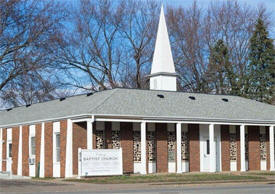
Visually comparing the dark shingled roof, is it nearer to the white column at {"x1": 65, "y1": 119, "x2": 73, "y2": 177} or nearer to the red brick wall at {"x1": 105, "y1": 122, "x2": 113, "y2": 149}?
the white column at {"x1": 65, "y1": 119, "x2": 73, "y2": 177}

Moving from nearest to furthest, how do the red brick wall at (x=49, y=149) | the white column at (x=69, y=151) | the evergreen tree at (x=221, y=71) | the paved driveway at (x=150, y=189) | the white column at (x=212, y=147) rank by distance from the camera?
the paved driveway at (x=150, y=189), the white column at (x=69, y=151), the red brick wall at (x=49, y=149), the white column at (x=212, y=147), the evergreen tree at (x=221, y=71)

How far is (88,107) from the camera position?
97.9 ft

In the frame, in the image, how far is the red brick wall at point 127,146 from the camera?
3083cm

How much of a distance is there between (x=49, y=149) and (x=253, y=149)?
13329mm

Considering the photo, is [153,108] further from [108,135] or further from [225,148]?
[225,148]

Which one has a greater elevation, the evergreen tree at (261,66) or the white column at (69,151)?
the evergreen tree at (261,66)

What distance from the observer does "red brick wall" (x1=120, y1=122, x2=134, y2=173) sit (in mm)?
30828

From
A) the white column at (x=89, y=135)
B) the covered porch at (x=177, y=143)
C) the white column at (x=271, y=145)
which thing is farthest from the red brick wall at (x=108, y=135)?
the white column at (x=271, y=145)

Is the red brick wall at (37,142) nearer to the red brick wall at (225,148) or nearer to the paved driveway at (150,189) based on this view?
the paved driveway at (150,189)

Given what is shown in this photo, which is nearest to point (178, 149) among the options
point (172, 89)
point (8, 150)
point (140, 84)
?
point (172, 89)

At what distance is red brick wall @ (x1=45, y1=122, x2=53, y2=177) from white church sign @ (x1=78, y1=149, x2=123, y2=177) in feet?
14.6

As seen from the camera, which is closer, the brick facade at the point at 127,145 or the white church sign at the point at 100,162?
the white church sign at the point at 100,162

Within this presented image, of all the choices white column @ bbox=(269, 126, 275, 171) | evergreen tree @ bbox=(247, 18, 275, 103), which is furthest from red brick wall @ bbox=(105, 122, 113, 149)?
evergreen tree @ bbox=(247, 18, 275, 103)

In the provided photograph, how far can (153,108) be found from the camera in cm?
3159
